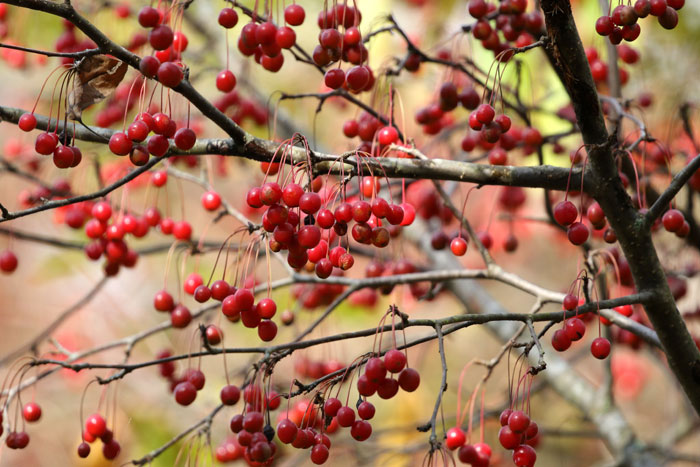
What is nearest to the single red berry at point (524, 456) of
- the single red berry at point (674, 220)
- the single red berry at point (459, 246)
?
the single red berry at point (459, 246)

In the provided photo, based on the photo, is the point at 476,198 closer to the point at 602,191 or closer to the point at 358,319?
the point at 358,319

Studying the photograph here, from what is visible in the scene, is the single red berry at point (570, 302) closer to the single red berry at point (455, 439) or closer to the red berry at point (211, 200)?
the single red berry at point (455, 439)

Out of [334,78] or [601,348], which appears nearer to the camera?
[601,348]

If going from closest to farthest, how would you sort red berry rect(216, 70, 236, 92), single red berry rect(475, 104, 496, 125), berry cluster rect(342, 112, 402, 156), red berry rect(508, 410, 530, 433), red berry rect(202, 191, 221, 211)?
red berry rect(508, 410, 530, 433)
single red berry rect(475, 104, 496, 125)
red berry rect(216, 70, 236, 92)
berry cluster rect(342, 112, 402, 156)
red berry rect(202, 191, 221, 211)

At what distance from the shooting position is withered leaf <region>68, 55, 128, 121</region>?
161cm

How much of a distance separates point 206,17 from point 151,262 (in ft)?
8.48

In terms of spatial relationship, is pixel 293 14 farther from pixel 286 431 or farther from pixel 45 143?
pixel 286 431

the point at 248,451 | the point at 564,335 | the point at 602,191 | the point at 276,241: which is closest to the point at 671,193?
A: the point at 602,191

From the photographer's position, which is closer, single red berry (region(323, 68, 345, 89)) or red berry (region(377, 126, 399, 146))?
single red berry (region(323, 68, 345, 89))

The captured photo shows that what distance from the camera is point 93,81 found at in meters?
1.64

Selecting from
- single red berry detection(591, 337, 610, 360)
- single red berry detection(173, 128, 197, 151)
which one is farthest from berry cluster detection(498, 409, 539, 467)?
single red berry detection(173, 128, 197, 151)

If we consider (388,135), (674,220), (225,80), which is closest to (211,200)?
(225,80)

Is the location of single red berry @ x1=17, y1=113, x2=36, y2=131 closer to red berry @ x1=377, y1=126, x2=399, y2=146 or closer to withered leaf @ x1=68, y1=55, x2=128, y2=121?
withered leaf @ x1=68, y1=55, x2=128, y2=121

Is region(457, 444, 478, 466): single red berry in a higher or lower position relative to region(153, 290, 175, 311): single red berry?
lower
